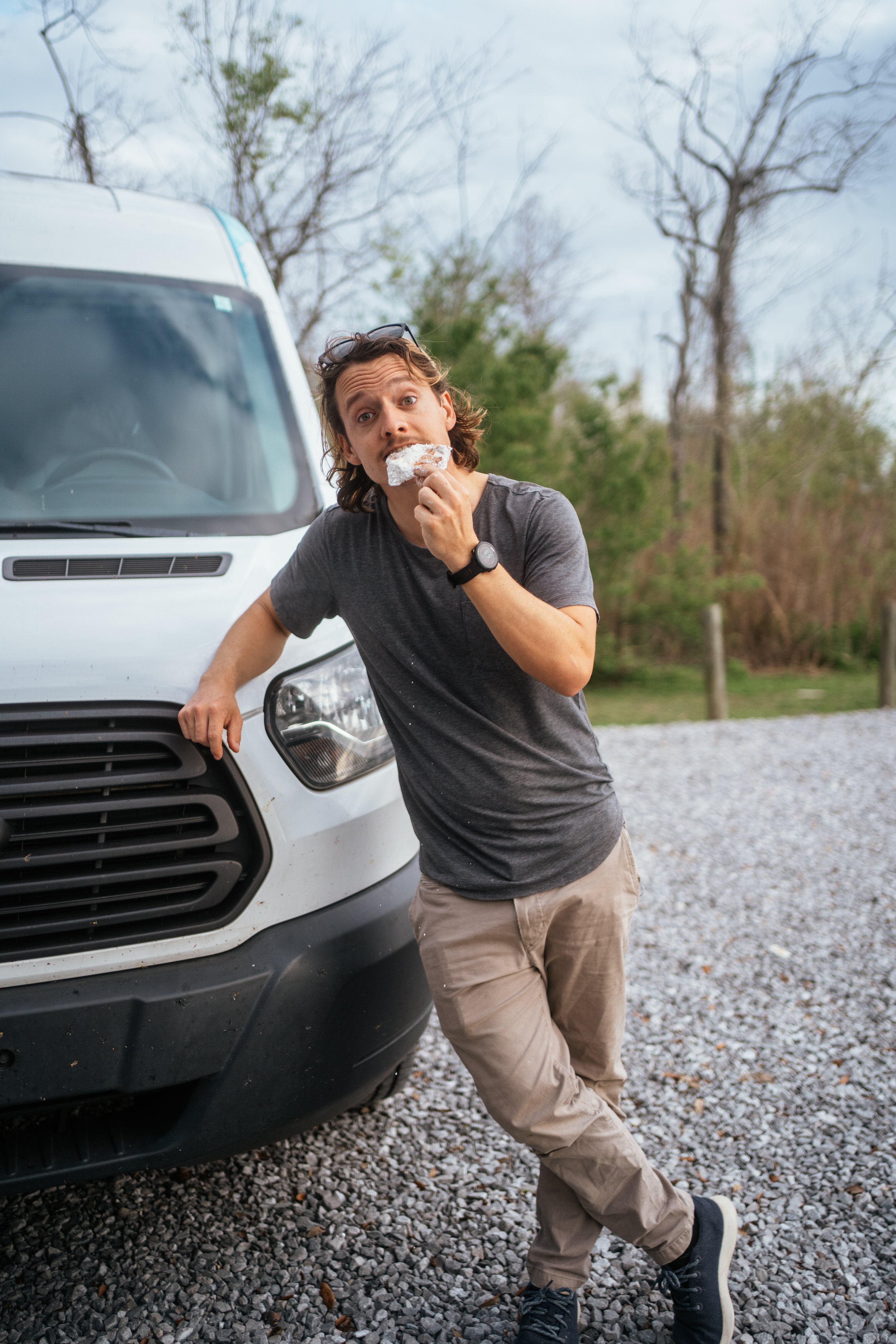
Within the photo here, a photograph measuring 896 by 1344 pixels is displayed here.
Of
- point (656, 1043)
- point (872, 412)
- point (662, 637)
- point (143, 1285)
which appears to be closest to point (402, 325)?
point (143, 1285)

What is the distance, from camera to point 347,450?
2223 millimetres

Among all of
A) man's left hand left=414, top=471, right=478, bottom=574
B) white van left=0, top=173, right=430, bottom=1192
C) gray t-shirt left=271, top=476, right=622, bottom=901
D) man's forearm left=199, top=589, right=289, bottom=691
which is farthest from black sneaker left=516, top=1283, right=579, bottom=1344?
man's left hand left=414, top=471, right=478, bottom=574

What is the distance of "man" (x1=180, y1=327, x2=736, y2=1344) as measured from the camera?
1975mm

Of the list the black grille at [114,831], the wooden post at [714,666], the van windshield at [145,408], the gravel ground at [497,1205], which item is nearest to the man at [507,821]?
the black grille at [114,831]

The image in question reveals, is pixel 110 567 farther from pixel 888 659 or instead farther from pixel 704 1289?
pixel 888 659

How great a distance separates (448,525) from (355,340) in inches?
23.4

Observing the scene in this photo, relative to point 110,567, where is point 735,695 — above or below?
below

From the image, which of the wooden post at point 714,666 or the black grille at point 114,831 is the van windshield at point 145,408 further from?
the wooden post at point 714,666

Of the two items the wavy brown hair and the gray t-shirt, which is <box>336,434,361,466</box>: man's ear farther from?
the gray t-shirt

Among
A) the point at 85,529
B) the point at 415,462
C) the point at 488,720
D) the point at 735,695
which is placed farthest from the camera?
the point at 735,695

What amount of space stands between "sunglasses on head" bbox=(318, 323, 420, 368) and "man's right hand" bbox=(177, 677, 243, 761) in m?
0.75

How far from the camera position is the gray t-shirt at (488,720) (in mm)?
1967

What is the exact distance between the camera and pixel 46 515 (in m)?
2.51

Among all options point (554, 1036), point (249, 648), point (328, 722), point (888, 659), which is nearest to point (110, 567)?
point (249, 648)
